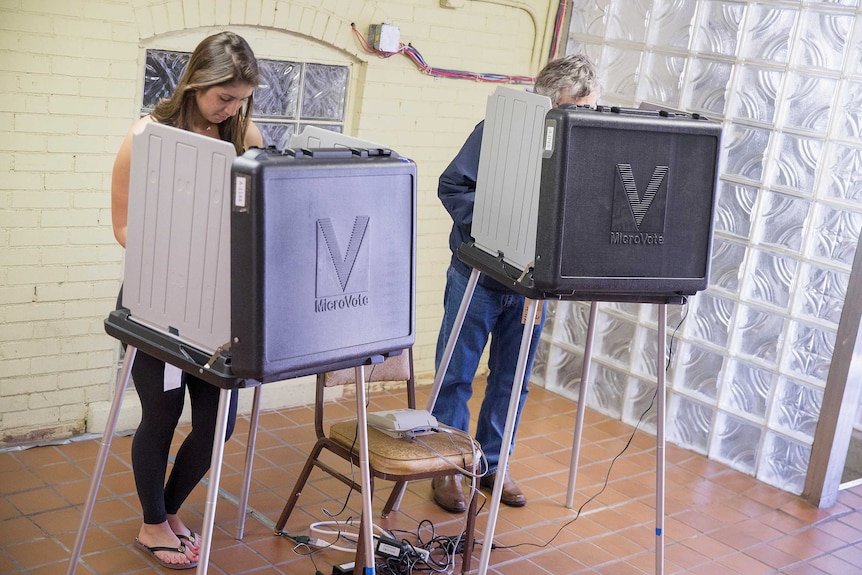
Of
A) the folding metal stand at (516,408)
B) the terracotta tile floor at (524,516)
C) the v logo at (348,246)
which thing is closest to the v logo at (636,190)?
the folding metal stand at (516,408)

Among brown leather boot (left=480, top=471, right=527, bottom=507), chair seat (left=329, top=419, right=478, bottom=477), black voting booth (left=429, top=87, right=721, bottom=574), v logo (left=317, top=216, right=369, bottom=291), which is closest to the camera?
v logo (left=317, top=216, right=369, bottom=291)

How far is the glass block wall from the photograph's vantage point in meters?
4.28

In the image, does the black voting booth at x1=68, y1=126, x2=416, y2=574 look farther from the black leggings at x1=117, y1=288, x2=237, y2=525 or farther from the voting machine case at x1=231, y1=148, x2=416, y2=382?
the black leggings at x1=117, y1=288, x2=237, y2=525

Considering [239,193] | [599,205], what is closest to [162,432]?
[239,193]

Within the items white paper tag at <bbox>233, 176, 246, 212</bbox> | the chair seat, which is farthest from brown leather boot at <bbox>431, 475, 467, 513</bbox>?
white paper tag at <bbox>233, 176, 246, 212</bbox>

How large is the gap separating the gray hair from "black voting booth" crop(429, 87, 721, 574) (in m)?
0.30

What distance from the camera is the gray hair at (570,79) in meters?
3.46

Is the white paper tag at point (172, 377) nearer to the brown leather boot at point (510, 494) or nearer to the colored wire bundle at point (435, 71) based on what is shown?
the brown leather boot at point (510, 494)

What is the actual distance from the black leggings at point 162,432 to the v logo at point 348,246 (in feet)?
2.26

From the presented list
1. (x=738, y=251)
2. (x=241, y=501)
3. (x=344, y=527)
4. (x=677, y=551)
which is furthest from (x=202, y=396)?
(x=738, y=251)

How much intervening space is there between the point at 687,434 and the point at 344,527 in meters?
1.98

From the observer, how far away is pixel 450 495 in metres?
3.88

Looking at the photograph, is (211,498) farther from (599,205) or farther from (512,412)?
(599,205)

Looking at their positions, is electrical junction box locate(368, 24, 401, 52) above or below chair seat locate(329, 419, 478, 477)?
above
